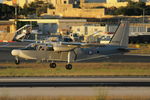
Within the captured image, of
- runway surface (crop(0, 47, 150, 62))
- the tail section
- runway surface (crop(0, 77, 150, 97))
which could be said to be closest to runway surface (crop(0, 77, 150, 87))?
runway surface (crop(0, 77, 150, 97))

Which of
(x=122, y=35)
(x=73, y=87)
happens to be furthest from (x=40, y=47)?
(x=73, y=87)

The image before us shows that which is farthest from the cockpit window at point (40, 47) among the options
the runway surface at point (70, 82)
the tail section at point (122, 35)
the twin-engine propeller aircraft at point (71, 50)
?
the runway surface at point (70, 82)

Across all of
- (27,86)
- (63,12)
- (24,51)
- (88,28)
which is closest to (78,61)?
(24,51)

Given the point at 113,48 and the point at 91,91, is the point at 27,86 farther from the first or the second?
the point at 113,48

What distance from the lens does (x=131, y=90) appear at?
85.1 feet

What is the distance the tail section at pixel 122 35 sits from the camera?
47.4m

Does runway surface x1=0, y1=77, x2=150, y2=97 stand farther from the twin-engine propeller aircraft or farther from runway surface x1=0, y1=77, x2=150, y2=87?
the twin-engine propeller aircraft

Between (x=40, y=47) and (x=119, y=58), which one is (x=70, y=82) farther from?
(x=119, y=58)

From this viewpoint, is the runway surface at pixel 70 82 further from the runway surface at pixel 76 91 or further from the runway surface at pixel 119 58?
the runway surface at pixel 119 58

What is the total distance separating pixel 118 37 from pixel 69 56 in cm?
530

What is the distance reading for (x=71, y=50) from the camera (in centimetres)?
4594

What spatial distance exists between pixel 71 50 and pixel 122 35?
17.5ft

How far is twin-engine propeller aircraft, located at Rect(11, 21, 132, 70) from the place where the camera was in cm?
4506

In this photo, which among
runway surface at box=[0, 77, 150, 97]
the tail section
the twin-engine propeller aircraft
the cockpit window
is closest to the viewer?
runway surface at box=[0, 77, 150, 97]
